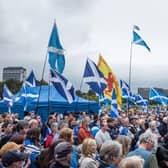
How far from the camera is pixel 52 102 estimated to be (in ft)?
68.5

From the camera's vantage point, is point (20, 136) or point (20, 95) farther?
point (20, 95)

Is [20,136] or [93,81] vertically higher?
[93,81]

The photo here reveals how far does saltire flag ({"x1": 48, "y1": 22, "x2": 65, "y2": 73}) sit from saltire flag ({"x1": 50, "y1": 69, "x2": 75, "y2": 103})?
36cm

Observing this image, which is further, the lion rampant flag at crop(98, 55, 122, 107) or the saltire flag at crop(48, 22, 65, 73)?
the lion rampant flag at crop(98, 55, 122, 107)

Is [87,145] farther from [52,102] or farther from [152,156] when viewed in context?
[52,102]

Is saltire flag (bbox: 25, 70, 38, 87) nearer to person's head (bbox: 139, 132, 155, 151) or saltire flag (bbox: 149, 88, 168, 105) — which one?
saltire flag (bbox: 149, 88, 168, 105)

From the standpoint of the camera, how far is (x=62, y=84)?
501 inches

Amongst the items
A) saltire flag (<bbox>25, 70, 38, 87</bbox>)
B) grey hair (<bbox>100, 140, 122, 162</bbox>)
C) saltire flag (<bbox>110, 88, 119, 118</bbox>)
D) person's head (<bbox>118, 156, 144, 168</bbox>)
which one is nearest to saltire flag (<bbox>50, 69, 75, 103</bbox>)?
saltire flag (<bbox>110, 88, 119, 118</bbox>)

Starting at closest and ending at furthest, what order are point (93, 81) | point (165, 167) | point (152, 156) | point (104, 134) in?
point (152, 156)
point (165, 167)
point (104, 134)
point (93, 81)

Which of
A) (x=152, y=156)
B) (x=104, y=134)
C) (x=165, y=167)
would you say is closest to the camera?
(x=152, y=156)

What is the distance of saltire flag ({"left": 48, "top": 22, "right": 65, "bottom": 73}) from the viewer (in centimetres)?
1303

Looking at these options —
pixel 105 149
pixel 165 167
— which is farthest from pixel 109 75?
pixel 105 149

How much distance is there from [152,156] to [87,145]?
3.54ft

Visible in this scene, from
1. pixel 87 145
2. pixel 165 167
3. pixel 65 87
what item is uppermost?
pixel 65 87
